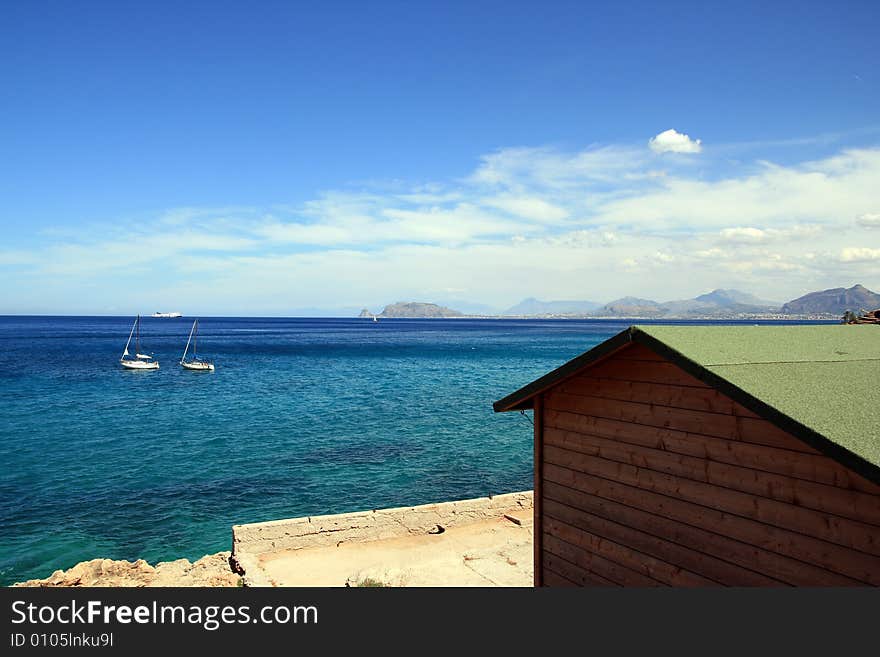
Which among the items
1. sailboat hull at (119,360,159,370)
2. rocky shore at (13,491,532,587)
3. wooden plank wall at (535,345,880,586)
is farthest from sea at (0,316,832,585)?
wooden plank wall at (535,345,880,586)

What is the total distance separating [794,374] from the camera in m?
6.20

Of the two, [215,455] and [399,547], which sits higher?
[399,547]

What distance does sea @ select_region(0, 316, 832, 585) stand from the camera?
71.6 ft

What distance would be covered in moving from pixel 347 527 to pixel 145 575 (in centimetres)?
534

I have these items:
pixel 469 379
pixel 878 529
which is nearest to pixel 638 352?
pixel 878 529

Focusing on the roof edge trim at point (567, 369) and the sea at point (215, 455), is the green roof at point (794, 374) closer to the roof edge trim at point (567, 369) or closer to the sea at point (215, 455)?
the roof edge trim at point (567, 369)

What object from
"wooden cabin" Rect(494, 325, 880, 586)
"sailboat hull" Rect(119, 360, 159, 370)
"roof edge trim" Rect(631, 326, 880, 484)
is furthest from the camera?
"sailboat hull" Rect(119, 360, 159, 370)

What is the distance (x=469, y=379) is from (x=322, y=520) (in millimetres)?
Result: 47950

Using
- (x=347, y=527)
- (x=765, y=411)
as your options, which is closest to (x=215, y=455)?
(x=347, y=527)

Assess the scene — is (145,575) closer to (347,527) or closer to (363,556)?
(347,527)

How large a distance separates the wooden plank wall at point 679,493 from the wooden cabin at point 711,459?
0.04ft

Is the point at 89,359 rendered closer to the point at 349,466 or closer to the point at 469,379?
the point at 469,379

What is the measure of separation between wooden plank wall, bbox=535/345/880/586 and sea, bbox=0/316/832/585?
49.3ft

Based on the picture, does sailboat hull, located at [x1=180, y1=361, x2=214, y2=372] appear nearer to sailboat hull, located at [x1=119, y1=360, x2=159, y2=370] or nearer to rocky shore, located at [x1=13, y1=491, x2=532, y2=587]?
sailboat hull, located at [x1=119, y1=360, x2=159, y2=370]
